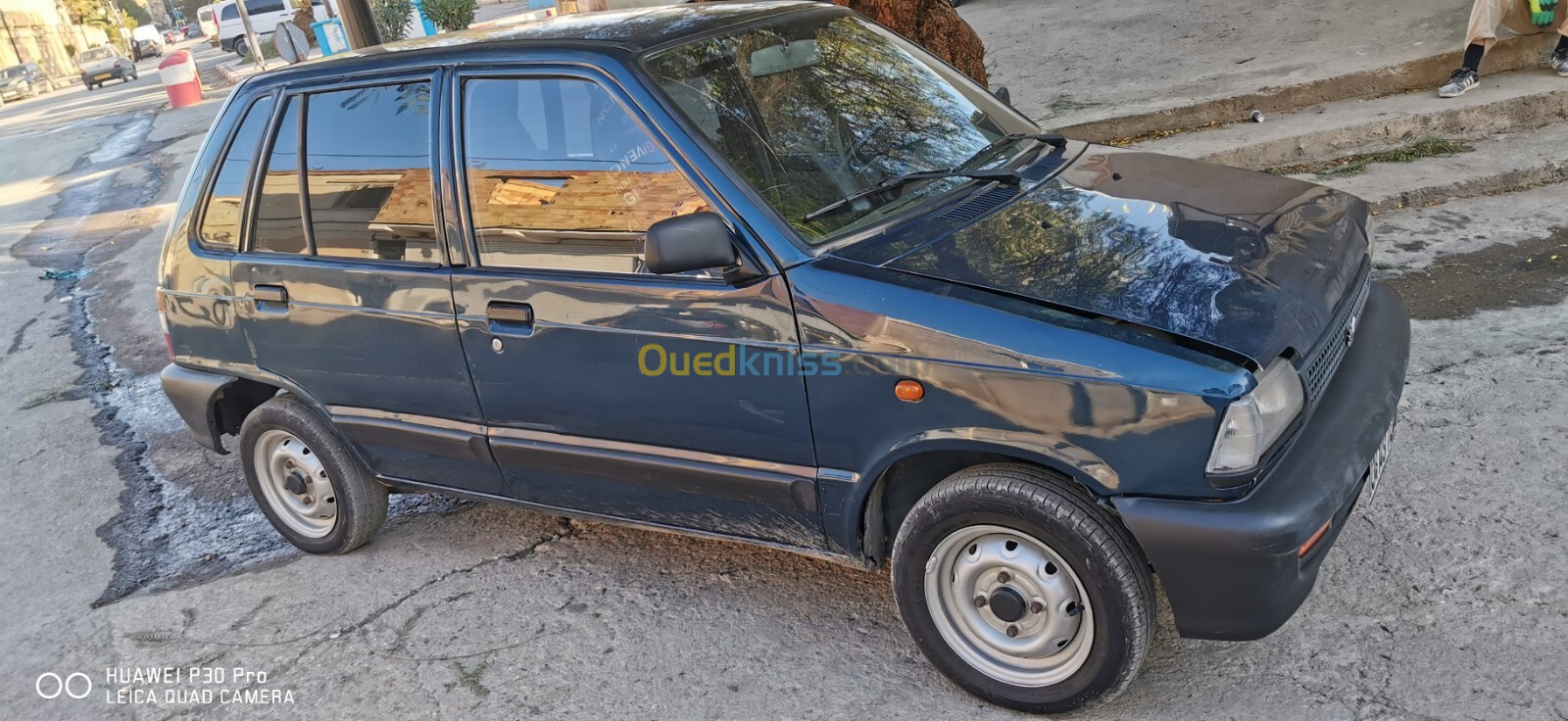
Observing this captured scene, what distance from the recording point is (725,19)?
11.8ft

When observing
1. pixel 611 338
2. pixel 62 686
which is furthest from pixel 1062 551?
pixel 62 686

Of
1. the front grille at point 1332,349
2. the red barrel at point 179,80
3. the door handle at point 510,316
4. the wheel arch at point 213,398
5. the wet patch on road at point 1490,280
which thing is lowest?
Result: the wet patch on road at point 1490,280

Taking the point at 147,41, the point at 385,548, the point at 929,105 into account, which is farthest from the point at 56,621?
the point at 147,41

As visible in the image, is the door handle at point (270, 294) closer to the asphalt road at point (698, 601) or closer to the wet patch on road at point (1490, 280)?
the asphalt road at point (698, 601)

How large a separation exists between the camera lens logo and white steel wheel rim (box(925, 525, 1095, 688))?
2814 mm

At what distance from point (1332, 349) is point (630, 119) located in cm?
198

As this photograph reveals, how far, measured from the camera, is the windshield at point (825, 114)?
10.1 feet

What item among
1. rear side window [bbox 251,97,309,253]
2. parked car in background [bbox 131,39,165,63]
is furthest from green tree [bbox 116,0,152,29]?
rear side window [bbox 251,97,309,253]

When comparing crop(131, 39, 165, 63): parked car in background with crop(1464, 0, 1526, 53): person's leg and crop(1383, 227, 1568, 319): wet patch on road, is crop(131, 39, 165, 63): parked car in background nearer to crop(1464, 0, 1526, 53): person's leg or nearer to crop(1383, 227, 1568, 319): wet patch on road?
crop(1464, 0, 1526, 53): person's leg

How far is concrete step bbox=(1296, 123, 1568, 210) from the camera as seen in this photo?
20.1 ft

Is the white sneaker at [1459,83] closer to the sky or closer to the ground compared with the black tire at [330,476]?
closer to the ground

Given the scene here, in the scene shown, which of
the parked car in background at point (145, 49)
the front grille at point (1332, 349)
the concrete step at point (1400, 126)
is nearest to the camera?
the front grille at point (1332, 349)

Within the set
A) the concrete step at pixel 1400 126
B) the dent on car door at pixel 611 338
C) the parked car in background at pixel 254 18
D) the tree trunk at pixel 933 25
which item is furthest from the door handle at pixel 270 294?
the parked car in background at pixel 254 18

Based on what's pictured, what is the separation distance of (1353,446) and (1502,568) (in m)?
0.84
